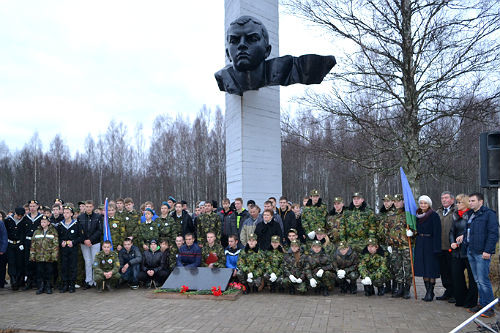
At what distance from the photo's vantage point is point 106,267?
8.16 meters

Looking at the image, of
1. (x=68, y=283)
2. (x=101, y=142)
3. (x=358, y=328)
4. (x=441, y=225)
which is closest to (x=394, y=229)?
(x=441, y=225)

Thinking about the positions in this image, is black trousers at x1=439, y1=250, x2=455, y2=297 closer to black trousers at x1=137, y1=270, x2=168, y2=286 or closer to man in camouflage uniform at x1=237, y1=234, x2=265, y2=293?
man in camouflage uniform at x1=237, y1=234, x2=265, y2=293

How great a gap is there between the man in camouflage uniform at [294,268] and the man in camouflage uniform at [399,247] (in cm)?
155

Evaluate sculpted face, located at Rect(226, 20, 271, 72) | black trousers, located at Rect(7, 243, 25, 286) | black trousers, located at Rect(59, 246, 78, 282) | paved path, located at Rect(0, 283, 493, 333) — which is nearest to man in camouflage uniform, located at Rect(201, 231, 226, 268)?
paved path, located at Rect(0, 283, 493, 333)

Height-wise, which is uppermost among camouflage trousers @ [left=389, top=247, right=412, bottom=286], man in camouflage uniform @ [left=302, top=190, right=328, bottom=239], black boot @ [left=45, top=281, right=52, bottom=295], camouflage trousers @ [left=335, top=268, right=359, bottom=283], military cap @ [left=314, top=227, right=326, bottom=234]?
man in camouflage uniform @ [left=302, top=190, right=328, bottom=239]

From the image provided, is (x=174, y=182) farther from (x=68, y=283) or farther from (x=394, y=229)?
(x=394, y=229)

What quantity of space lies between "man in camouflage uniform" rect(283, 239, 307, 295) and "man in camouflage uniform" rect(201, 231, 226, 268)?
1.34 m

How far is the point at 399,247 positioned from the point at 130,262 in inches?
207

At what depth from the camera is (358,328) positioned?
17.1 feet

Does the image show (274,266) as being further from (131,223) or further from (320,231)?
(131,223)

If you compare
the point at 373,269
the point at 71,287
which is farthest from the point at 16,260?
the point at 373,269

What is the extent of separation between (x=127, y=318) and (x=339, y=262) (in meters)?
3.74

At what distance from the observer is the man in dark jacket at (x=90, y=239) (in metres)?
8.52

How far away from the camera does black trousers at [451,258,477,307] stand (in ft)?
20.7
